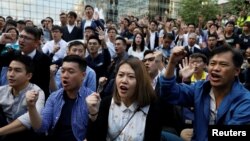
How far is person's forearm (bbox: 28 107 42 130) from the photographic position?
3037mm

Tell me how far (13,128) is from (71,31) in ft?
17.0

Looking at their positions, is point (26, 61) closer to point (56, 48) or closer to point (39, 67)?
point (39, 67)

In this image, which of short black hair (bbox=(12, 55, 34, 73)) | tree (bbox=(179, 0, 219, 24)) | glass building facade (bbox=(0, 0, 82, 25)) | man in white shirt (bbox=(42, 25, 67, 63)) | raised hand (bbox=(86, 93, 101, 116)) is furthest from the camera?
tree (bbox=(179, 0, 219, 24))

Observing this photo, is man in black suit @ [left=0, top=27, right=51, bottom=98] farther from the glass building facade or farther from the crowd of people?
the glass building facade

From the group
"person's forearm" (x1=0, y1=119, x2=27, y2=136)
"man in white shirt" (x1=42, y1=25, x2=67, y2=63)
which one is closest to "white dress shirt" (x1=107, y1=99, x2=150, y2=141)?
"person's forearm" (x1=0, y1=119, x2=27, y2=136)

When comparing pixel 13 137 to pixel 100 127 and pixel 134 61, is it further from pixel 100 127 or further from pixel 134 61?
pixel 134 61

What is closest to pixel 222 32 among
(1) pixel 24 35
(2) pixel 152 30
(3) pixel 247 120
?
(2) pixel 152 30

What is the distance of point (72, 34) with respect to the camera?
8188 mm

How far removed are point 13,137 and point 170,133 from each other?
1.64 m

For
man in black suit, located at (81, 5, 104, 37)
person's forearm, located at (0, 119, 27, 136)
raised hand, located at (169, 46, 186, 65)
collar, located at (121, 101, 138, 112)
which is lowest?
person's forearm, located at (0, 119, 27, 136)

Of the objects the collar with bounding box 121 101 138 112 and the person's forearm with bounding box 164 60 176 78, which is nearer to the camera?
the person's forearm with bounding box 164 60 176 78

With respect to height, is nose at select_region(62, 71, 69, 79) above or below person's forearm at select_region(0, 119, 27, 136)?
above

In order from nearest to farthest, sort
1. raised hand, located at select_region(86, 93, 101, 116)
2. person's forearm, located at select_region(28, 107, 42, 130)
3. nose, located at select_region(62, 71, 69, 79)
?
raised hand, located at select_region(86, 93, 101, 116) → person's forearm, located at select_region(28, 107, 42, 130) → nose, located at select_region(62, 71, 69, 79)

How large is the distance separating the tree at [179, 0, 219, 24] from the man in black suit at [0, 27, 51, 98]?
77.8 ft
